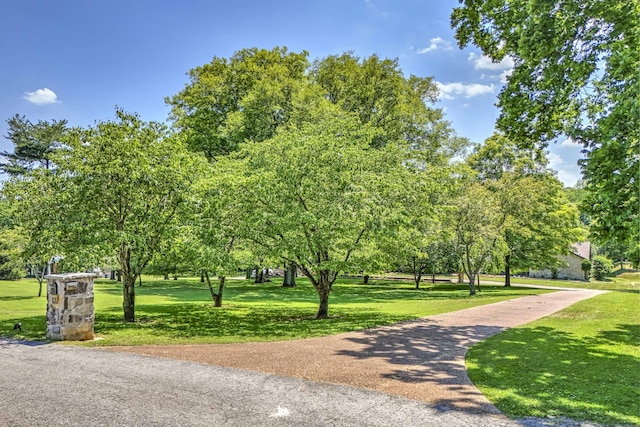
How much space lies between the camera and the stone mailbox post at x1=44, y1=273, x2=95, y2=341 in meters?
9.17

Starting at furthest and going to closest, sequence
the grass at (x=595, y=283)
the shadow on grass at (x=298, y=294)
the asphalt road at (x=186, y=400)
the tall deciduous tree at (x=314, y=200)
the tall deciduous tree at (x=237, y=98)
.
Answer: the grass at (x=595, y=283), the tall deciduous tree at (x=237, y=98), the shadow on grass at (x=298, y=294), the tall deciduous tree at (x=314, y=200), the asphalt road at (x=186, y=400)

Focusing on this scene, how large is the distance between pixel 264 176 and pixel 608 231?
875 cm

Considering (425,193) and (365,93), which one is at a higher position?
(365,93)

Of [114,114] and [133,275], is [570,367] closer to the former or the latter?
[133,275]

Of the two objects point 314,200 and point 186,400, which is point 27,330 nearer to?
point 186,400

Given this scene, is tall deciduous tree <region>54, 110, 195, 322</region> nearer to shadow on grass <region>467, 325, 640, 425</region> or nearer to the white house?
shadow on grass <region>467, 325, 640, 425</region>

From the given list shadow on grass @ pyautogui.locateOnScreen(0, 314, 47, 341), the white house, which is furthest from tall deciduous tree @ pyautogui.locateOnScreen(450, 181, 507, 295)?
the white house

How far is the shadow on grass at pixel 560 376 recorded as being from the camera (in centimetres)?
520

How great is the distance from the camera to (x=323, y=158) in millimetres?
12781

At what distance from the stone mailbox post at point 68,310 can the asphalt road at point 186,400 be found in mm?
2061

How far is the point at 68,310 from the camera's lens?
9203 mm

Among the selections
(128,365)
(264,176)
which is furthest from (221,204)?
(128,365)

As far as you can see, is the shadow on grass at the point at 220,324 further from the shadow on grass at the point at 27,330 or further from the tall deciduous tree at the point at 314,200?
the tall deciduous tree at the point at 314,200

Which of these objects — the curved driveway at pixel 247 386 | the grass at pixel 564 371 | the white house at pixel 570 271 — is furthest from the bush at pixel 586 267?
the curved driveway at pixel 247 386
